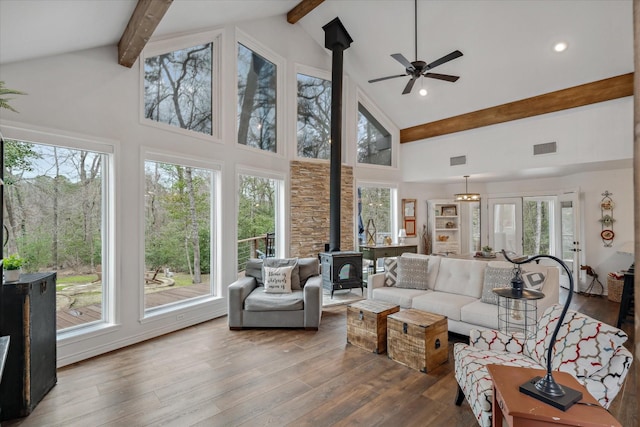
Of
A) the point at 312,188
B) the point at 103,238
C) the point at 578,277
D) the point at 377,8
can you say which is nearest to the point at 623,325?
the point at 578,277

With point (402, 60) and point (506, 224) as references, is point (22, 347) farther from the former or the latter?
point (506, 224)

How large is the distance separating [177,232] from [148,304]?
0.99 meters

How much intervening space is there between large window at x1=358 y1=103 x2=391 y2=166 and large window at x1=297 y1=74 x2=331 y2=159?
88 centimetres

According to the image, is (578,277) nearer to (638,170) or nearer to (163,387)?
(638,170)

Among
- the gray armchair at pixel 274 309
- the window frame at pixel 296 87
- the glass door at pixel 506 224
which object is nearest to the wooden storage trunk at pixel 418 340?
the gray armchair at pixel 274 309

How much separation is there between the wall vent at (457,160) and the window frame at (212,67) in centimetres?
477

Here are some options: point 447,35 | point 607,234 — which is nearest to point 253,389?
point 447,35

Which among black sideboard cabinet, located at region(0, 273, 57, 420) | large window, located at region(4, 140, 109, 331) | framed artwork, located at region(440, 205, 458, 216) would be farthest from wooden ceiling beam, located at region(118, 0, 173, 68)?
framed artwork, located at region(440, 205, 458, 216)

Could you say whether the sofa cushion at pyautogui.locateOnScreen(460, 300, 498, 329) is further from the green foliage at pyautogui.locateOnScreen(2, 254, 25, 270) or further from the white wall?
the green foliage at pyautogui.locateOnScreen(2, 254, 25, 270)

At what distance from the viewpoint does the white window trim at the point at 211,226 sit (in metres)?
3.82

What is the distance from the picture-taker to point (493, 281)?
3.71m

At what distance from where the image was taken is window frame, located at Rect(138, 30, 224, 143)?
388 centimetres

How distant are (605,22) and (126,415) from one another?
6.98m

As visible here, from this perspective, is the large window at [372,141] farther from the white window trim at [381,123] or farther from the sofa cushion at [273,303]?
the sofa cushion at [273,303]
